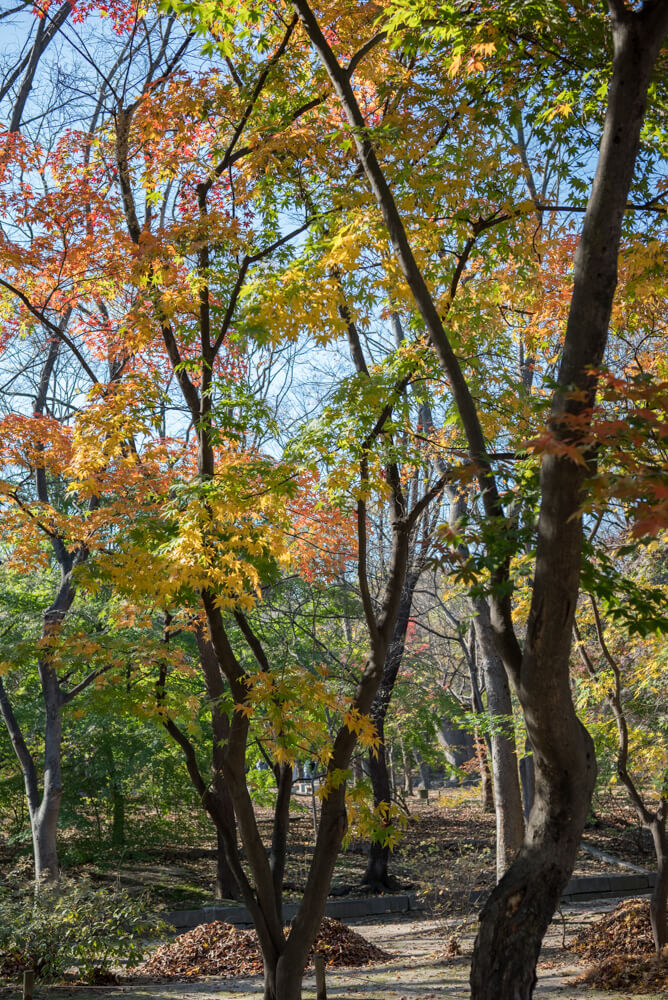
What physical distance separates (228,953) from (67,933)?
215 centimetres

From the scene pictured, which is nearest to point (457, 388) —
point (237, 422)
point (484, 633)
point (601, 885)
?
point (237, 422)

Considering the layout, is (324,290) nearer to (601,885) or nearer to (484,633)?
(484,633)

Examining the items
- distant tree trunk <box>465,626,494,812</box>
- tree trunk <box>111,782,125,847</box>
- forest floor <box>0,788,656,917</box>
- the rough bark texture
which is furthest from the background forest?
distant tree trunk <box>465,626,494,812</box>

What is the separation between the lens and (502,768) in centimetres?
998

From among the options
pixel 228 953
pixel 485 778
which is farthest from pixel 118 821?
pixel 485 778

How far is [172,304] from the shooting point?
20.6ft

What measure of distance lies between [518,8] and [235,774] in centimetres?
570

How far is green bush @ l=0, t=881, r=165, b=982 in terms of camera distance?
306 inches

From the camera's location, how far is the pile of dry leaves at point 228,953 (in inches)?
351

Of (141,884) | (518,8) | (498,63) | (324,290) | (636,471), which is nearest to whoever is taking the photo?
(636,471)

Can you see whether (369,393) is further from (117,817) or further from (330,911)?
(117,817)

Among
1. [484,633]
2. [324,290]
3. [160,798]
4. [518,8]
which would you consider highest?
[518,8]

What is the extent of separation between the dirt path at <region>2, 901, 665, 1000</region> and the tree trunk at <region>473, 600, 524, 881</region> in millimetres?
1006

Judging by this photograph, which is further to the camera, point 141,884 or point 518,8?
point 141,884
